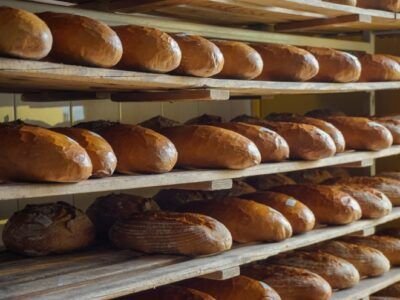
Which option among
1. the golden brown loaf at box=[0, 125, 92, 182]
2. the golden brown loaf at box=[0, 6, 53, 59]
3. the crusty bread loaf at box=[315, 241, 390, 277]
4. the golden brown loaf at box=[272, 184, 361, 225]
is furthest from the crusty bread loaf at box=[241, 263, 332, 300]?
the golden brown loaf at box=[0, 6, 53, 59]

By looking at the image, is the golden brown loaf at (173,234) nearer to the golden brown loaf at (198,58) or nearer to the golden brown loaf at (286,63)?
the golden brown loaf at (198,58)

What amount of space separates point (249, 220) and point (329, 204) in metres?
0.58

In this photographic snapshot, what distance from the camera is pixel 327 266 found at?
346 cm

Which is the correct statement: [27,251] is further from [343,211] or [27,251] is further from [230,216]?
[343,211]

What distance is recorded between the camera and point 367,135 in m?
3.71

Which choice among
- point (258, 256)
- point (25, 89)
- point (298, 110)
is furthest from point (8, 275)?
point (298, 110)

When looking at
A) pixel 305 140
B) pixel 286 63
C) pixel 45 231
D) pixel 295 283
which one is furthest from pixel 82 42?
pixel 295 283

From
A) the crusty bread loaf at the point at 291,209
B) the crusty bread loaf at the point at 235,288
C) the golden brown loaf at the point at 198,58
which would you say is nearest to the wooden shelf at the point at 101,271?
the crusty bread loaf at the point at 235,288

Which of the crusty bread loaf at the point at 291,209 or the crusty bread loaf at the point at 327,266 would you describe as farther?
the crusty bread loaf at the point at 327,266

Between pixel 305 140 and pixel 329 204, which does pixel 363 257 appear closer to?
pixel 329 204

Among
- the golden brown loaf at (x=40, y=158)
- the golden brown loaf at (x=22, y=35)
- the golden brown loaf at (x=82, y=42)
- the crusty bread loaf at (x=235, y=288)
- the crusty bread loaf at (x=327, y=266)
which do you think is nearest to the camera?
the golden brown loaf at (x=22, y=35)

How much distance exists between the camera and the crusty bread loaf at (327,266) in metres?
3.44

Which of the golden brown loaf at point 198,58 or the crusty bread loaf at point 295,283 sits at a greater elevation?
the golden brown loaf at point 198,58

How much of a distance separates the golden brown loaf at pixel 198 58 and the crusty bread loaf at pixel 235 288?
0.82m
